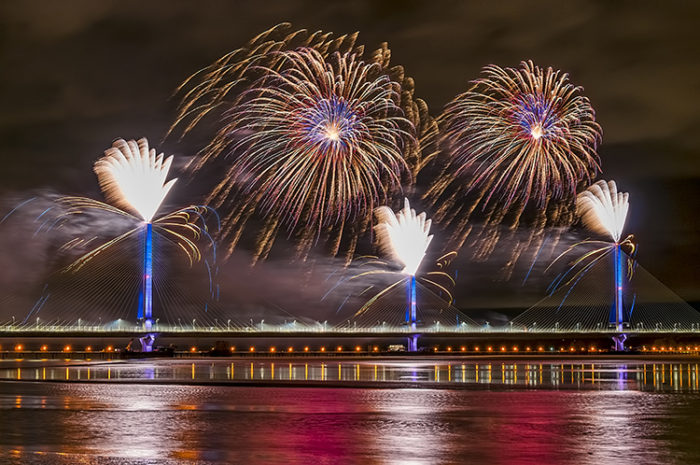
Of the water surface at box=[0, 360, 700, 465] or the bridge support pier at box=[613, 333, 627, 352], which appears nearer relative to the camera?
the water surface at box=[0, 360, 700, 465]

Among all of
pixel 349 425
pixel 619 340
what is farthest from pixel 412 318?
pixel 349 425

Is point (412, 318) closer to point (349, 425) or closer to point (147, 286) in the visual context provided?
point (147, 286)

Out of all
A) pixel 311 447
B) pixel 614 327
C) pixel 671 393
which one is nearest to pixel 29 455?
pixel 311 447

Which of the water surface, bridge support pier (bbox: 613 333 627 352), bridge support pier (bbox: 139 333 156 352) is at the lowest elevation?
bridge support pier (bbox: 613 333 627 352)

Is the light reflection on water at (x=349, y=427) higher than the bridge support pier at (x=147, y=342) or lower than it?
higher

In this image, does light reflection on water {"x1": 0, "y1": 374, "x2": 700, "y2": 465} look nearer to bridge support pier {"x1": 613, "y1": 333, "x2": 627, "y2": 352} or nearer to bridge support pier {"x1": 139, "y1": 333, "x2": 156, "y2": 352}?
bridge support pier {"x1": 139, "y1": 333, "x2": 156, "y2": 352}

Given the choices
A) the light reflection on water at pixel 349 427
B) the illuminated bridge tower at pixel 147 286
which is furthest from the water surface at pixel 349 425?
the illuminated bridge tower at pixel 147 286

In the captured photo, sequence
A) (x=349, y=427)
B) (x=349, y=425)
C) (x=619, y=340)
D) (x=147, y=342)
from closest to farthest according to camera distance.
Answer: (x=349, y=427) < (x=349, y=425) < (x=147, y=342) < (x=619, y=340)

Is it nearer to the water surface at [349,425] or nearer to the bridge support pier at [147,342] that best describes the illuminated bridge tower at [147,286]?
the bridge support pier at [147,342]

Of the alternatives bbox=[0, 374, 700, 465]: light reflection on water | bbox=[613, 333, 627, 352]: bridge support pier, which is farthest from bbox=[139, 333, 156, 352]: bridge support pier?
bbox=[0, 374, 700, 465]: light reflection on water

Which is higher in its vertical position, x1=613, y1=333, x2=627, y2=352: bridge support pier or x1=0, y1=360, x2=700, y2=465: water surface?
x1=0, y1=360, x2=700, y2=465: water surface

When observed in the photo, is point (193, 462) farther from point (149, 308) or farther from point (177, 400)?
point (149, 308)
